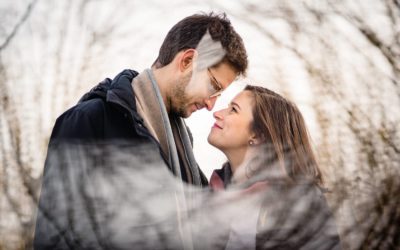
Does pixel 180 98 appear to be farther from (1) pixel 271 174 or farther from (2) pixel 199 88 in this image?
(1) pixel 271 174

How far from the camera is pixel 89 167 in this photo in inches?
29.5

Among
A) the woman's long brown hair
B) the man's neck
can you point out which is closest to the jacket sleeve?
the man's neck

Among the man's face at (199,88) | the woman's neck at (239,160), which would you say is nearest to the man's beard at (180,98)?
the man's face at (199,88)

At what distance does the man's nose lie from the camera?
0.97 metres

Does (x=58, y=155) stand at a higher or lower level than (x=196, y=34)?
lower

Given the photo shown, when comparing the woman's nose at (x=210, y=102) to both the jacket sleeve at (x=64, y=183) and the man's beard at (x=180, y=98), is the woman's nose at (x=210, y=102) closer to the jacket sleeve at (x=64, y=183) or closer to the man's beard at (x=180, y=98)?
the man's beard at (x=180, y=98)

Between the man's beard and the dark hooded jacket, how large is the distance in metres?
0.14

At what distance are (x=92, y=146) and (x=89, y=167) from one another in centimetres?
3

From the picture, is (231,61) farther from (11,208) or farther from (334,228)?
(11,208)

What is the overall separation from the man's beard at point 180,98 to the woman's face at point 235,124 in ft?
0.21

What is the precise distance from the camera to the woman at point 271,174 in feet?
2.72

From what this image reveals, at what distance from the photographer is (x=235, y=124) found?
0.97 metres

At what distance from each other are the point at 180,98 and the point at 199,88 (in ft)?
0.14

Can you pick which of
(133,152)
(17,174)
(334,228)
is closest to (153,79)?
(133,152)
